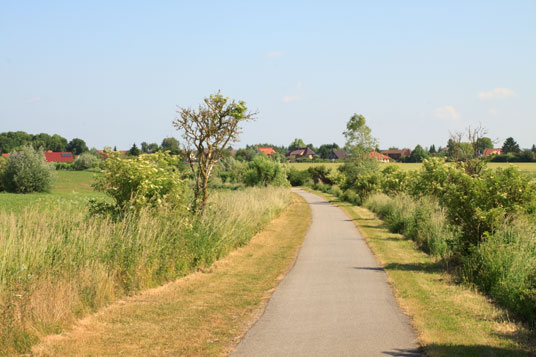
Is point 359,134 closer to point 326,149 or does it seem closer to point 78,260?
point 78,260

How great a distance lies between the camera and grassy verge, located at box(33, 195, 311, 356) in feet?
22.5

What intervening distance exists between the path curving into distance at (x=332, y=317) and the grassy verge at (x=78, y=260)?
2.67m

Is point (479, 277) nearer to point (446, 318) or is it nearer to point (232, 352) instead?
point (446, 318)

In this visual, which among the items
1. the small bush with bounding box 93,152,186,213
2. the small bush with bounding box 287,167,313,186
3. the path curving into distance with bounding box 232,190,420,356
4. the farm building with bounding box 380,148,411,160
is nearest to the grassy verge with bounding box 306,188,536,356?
the path curving into distance with bounding box 232,190,420,356

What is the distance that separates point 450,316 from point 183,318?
4.67 m

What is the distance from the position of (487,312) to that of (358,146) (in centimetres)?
4915

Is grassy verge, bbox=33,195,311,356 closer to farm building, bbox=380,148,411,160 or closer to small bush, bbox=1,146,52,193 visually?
small bush, bbox=1,146,52,193

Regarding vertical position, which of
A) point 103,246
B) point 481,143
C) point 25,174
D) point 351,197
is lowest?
point 351,197

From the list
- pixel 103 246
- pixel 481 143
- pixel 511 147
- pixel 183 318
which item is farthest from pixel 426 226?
pixel 511 147

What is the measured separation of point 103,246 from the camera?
9.85 m

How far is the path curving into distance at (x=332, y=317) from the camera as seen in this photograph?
685 cm

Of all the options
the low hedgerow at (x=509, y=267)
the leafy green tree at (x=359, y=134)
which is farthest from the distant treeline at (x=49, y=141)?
the low hedgerow at (x=509, y=267)

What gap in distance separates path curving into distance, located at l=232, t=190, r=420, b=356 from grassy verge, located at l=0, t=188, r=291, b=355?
2667 mm

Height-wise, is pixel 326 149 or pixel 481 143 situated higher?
pixel 326 149
